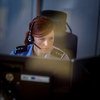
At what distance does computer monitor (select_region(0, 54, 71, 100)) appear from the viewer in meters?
0.65

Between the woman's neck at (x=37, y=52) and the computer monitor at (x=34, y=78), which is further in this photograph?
the woman's neck at (x=37, y=52)

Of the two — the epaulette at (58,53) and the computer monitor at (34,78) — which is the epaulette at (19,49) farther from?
the computer monitor at (34,78)

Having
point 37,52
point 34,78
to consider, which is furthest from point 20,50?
point 34,78

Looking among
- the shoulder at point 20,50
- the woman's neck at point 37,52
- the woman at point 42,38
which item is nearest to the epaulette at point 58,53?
the woman at point 42,38

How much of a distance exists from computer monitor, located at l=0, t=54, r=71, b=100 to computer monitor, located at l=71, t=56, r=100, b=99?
0.03m

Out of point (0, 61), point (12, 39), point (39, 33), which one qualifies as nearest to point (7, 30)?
point (12, 39)

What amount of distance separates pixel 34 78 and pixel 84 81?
0.80 ft

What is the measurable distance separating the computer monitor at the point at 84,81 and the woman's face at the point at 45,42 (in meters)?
1.02

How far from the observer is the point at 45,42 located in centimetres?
166

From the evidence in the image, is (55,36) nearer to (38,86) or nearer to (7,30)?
(38,86)

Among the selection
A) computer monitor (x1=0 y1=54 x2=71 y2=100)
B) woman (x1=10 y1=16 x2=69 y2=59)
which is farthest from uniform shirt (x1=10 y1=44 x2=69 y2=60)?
computer monitor (x1=0 y1=54 x2=71 y2=100)

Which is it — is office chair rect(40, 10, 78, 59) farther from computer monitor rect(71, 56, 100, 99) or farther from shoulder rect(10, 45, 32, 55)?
computer monitor rect(71, 56, 100, 99)

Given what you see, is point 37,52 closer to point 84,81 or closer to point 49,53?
point 49,53

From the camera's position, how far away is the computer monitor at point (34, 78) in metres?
0.65
